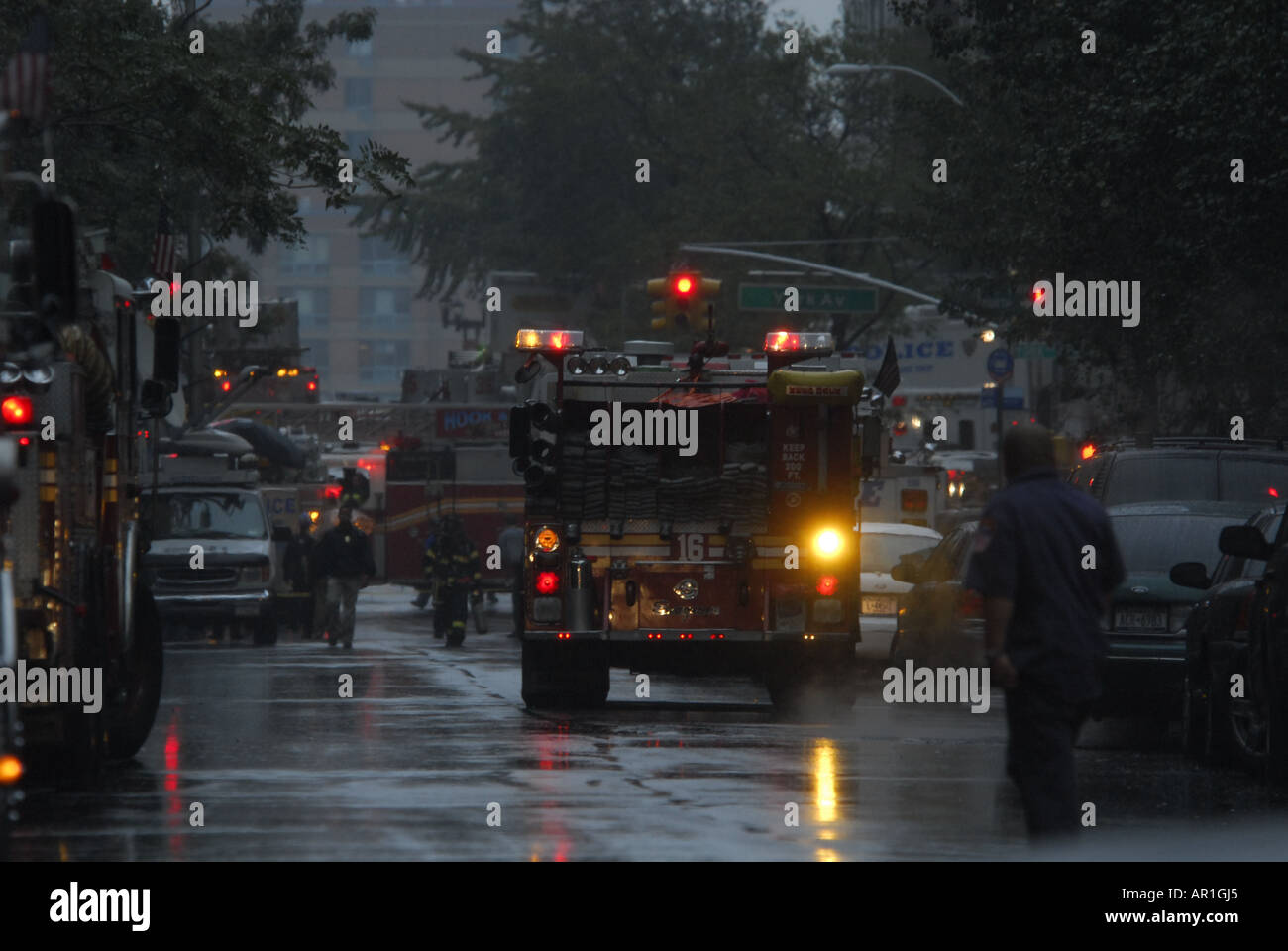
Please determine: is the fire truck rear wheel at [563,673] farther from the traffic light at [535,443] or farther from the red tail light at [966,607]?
the red tail light at [966,607]

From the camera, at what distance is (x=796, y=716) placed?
1881 centimetres

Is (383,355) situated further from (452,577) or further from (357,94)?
(452,577)

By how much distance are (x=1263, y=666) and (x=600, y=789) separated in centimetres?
362

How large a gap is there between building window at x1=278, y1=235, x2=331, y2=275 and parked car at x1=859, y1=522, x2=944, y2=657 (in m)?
123

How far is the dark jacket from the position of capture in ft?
97.9

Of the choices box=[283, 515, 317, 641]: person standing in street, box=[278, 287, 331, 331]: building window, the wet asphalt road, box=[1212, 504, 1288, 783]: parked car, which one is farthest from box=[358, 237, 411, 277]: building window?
box=[1212, 504, 1288, 783]: parked car

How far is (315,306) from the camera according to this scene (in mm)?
151125

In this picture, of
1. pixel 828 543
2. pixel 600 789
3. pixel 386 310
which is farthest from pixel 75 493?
pixel 386 310

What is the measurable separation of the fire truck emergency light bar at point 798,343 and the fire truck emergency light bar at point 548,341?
5.07 ft

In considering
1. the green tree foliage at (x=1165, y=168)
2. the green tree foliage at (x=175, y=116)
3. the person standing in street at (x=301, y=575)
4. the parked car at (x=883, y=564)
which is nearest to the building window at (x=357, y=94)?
the person standing in street at (x=301, y=575)

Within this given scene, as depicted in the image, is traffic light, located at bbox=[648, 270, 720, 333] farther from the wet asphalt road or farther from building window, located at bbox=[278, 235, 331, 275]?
building window, located at bbox=[278, 235, 331, 275]

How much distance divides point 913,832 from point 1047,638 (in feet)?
6.98

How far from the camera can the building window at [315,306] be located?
150 metres

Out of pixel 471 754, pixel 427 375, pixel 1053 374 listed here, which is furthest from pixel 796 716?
pixel 427 375
